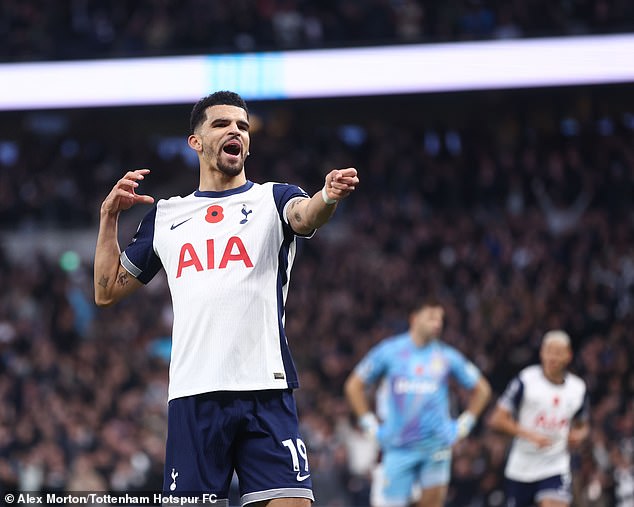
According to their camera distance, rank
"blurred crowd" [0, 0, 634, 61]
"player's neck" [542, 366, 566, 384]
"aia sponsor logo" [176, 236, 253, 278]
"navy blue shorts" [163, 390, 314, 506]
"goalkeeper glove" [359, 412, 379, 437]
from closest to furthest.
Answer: "navy blue shorts" [163, 390, 314, 506] < "aia sponsor logo" [176, 236, 253, 278] < "player's neck" [542, 366, 566, 384] < "goalkeeper glove" [359, 412, 379, 437] < "blurred crowd" [0, 0, 634, 61]

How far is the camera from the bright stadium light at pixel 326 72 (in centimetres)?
1686

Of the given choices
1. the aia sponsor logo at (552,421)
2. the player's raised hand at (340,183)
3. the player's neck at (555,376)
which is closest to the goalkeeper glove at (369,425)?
the aia sponsor logo at (552,421)

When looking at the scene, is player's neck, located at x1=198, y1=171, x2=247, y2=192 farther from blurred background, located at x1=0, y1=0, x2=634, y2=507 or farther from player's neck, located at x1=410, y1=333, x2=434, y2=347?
blurred background, located at x1=0, y1=0, x2=634, y2=507

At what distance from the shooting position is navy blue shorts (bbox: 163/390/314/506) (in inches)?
185

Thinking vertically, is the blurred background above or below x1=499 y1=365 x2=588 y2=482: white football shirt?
above

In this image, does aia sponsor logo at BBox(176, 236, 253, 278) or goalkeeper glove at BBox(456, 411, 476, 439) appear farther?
goalkeeper glove at BBox(456, 411, 476, 439)

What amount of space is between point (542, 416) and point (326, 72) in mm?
8776

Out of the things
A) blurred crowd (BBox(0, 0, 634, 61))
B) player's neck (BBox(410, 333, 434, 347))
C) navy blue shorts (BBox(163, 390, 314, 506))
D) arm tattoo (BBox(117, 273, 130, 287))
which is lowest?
navy blue shorts (BBox(163, 390, 314, 506))

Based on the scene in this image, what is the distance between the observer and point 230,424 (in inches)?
188

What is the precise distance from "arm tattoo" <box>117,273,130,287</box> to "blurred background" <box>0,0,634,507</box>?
28.2ft

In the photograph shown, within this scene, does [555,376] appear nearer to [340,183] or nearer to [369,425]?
[369,425]

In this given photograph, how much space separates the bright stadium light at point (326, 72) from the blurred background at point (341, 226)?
0.54 ft

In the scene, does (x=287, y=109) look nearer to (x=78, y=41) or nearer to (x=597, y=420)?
(x=78, y=41)

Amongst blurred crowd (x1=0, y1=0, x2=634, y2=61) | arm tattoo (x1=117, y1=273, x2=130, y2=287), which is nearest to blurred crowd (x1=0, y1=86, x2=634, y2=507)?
blurred crowd (x1=0, y1=0, x2=634, y2=61)
